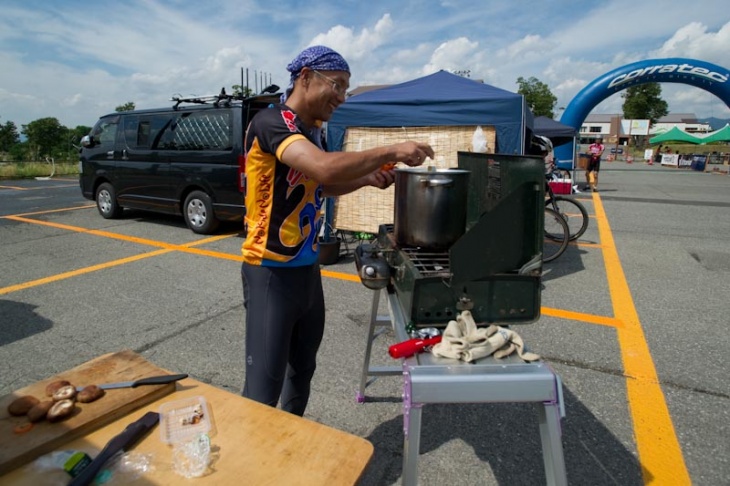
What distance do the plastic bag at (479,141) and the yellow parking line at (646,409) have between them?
2300 mm

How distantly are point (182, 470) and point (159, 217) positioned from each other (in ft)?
29.4

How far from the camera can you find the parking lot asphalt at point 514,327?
2.34 metres

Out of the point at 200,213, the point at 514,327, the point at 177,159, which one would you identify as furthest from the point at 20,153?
the point at 514,327

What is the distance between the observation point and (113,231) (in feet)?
25.0

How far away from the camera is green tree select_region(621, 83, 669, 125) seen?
57031 mm

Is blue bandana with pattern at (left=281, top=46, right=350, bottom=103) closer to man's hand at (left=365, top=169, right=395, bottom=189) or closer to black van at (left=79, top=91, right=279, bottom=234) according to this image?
man's hand at (left=365, top=169, right=395, bottom=189)

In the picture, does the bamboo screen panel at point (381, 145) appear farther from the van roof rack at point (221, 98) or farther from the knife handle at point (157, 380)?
the knife handle at point (157, 380)

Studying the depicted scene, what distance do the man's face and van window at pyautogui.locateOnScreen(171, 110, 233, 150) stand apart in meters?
5.41

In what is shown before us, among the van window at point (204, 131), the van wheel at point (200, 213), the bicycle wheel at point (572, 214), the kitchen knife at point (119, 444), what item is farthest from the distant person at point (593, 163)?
the kitchen knife at point (119, 444)

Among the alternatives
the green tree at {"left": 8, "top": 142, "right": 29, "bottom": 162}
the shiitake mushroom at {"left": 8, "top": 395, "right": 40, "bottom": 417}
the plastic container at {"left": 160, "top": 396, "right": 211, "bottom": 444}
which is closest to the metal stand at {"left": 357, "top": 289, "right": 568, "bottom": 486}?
the plastic container at {"left": 160, "top": 396, "right": 211, "bottom": 444}

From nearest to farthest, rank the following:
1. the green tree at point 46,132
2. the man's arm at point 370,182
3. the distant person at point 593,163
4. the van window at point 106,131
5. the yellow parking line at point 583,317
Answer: the man's arm at point 370,182
the yellow parking line at point 583,317
the van window at point 106,131
the distant person at point 593,163
the green tree at point 46,132

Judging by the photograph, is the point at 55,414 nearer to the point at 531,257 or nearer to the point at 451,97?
the point at 531,257

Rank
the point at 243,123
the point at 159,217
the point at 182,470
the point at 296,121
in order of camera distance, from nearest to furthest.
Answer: the point at 182,470, the point at 296,121, the point at 243,123, the point at 159,217

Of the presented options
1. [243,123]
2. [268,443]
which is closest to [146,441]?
[268,443]
